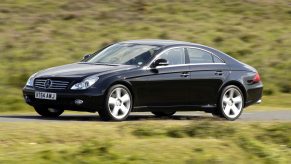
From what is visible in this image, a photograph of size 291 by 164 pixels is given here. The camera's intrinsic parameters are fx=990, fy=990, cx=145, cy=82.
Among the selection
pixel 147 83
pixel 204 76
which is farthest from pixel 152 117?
pixel 147 83

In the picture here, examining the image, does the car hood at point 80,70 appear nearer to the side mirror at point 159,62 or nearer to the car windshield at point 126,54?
the car windshield at point 126,54

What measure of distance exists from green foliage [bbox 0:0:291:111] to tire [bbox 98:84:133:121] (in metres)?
8.97

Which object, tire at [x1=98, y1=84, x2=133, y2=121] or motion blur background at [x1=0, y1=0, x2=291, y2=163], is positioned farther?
tire at [x1=98, y1=84, x2=133, y2=121]

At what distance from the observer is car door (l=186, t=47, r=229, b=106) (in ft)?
61.1

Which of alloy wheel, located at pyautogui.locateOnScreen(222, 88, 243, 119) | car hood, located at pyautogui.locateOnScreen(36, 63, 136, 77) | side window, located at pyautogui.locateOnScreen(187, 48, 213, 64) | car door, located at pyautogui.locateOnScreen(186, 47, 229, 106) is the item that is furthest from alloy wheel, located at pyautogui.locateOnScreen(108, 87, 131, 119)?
alloy wheel, located at pyautogui.locateOnScreen(222, 88, 243, 119)

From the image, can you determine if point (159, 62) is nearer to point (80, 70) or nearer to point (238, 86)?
point (80, 70)

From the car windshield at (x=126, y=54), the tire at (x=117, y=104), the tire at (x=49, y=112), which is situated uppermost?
the car windshield at (x=126, y=54)

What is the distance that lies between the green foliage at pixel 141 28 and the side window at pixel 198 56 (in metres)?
8.04

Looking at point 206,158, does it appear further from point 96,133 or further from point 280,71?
point 280,71

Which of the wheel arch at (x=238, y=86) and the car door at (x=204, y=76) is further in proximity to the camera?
the wheel arch at (x=238, y=86)

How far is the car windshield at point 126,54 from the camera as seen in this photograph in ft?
58.7

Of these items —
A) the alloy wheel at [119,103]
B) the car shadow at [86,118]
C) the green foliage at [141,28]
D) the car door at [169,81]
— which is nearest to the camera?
the alloy wheel at [119,103]

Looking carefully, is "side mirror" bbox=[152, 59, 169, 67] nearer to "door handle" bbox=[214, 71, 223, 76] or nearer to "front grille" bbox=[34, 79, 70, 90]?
"door handle" bbox=[214, 71, 223, 76]

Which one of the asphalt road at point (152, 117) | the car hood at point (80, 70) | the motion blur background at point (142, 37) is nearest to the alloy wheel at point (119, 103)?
the car hood at point (80, 70)
